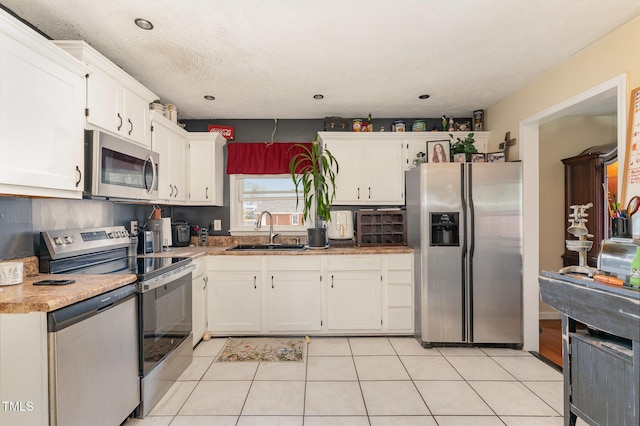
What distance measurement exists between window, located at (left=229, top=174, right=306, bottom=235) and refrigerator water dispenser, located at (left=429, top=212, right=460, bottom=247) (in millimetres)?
1505

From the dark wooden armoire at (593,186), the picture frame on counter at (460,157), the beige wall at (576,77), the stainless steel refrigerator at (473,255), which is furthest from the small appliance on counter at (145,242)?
the dark wooden armoire at (593,186)

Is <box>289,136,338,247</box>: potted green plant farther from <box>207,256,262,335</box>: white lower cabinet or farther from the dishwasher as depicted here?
the dishwasher

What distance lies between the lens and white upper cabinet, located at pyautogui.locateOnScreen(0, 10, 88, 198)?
4.64ft

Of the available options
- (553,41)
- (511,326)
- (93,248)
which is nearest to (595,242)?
(511,326)

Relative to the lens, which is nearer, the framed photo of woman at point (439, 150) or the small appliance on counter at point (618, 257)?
the small appliance on counter at point (618, 257)

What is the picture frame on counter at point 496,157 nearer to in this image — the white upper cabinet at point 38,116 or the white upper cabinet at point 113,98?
the white upper cabinet at point 113,98

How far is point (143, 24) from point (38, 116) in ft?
2.62

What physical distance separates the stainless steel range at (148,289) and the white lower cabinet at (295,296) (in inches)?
32.4

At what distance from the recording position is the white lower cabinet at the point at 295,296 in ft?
10.3

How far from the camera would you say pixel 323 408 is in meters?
2.03

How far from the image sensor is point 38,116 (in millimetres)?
1577

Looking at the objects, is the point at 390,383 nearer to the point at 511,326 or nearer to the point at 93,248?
the point at 511,326

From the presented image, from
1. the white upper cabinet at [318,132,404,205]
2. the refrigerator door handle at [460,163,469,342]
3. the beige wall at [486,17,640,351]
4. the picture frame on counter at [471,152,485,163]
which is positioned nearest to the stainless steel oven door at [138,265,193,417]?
the white upper cabinet at [318,132,404,205]

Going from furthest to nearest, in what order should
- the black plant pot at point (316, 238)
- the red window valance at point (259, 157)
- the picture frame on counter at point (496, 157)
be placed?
the red window valance at point (259, 157) → the black plant pot at point (316, 238) → the picture frame on counter at point (496, 157)
